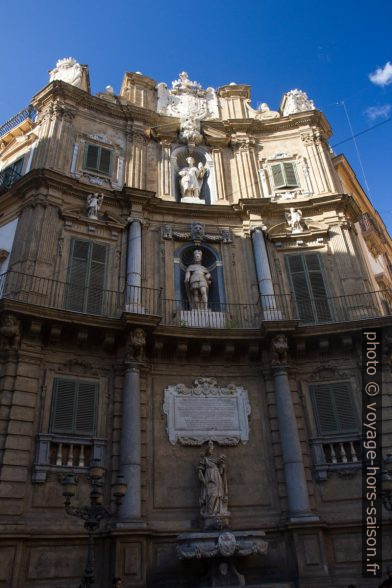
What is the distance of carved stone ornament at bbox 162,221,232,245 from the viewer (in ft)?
52.7

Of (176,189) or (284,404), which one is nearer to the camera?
(284,404)

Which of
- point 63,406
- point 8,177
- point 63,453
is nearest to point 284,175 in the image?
point 8,177

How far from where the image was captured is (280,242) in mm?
16375

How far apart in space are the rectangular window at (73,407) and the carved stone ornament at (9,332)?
4.45ft

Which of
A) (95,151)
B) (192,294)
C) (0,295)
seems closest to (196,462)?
(192,294)

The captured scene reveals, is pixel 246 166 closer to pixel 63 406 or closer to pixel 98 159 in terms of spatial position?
pixel 98 159

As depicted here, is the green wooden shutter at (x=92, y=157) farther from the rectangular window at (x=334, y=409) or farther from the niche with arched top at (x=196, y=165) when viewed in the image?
the rectangular window at (x=334, y=409)

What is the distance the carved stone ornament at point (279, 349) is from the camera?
1323 centimetres

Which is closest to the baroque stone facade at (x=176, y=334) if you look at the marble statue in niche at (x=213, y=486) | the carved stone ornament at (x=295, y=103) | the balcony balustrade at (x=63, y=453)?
the balcony balustrade at (x=63, y=453)

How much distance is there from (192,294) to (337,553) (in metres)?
7.79

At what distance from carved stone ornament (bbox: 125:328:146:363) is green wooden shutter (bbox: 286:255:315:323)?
16.3ft

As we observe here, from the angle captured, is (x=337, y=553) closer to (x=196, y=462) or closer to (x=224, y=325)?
(x=196, y=462)

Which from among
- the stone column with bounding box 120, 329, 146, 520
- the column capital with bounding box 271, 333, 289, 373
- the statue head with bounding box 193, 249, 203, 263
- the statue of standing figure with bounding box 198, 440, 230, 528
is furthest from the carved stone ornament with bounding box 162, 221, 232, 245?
the statue of standing figure with bounding box 198, 440, 230, 528

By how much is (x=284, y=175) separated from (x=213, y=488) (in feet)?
37.4
